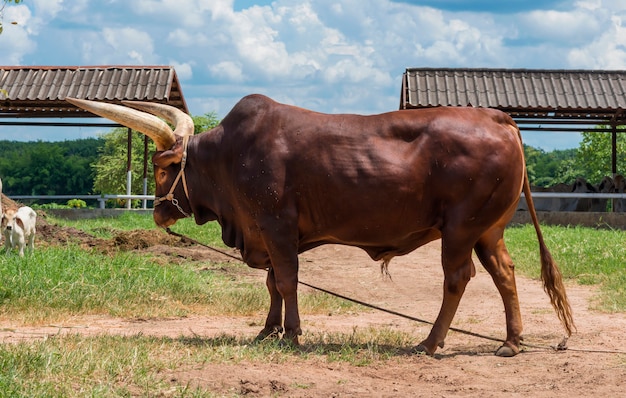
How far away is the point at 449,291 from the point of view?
6.99 meters

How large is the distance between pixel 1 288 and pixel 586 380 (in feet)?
19.1

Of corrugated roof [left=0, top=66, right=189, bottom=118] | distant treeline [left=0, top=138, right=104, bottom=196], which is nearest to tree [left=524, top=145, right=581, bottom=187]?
distant treeline [left=0, top=138, right=104, bottom=196]

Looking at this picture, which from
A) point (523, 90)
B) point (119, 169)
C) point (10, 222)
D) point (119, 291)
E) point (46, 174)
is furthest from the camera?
point (46, 174)

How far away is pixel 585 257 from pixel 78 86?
14.1 meters

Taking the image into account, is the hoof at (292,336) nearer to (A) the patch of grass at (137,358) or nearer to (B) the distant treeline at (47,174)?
(A) the patch of grass at (137,358)

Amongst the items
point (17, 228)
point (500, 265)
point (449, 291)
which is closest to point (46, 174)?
point (17, 228)

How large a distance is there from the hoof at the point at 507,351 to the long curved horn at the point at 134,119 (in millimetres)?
3253

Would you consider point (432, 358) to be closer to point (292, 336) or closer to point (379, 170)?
point (292, 336)

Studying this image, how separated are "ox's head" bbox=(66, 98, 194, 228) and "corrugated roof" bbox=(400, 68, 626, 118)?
13084 millimetres

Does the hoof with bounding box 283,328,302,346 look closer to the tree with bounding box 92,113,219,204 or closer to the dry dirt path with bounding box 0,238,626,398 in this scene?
the dry dirt path with bounding box 0,238,626,398

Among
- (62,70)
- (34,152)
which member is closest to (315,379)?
(62,70)

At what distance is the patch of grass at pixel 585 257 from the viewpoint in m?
10.7

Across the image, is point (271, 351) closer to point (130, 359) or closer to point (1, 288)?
point (130, 359)

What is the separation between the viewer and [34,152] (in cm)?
6769
